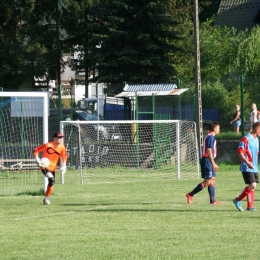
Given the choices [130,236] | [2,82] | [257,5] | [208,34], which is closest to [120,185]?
[130,236]

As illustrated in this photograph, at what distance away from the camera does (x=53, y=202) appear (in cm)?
1723

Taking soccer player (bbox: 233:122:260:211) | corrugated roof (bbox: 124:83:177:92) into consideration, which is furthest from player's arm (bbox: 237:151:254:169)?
corrugated roof (bbox: 124:83:177:92)

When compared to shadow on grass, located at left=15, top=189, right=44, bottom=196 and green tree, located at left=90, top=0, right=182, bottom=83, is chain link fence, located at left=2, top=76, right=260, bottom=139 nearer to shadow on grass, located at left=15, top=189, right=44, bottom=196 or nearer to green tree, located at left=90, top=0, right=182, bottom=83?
green tree, located at left=90, top=0, right=182, bottom=83

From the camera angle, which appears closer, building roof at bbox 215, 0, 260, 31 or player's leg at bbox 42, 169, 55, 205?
player's leg at bbox 42, 169, 55, 205

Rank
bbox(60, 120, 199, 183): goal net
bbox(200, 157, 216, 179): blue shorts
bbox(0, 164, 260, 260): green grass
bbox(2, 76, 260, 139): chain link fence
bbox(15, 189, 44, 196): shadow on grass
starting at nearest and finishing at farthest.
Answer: bbox(0, 164, 260, 260): green grass
bbox(200, 157, 216, 179): blue shorts
bbox(15, 189, 44, 196): shadow on grass
bbox(60, 120, 199, 183): goal net
bbox(2, 76, 260, 139): chain link fence

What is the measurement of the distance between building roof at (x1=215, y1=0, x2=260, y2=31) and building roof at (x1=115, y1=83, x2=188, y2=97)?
27.2 meters

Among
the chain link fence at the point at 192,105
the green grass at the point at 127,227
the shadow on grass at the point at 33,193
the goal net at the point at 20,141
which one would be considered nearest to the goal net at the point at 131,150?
the goal net at the point at 20,141

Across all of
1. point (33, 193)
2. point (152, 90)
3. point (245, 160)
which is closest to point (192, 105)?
point (152, 90)

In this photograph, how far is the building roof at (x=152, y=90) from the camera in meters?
28.3

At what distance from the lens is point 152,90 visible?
29406 millimetres

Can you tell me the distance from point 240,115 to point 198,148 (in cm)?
315

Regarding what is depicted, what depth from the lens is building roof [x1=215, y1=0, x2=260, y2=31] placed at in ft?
183

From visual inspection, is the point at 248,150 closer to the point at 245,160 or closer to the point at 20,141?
the point at 245,160

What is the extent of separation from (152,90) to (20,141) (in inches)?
246
